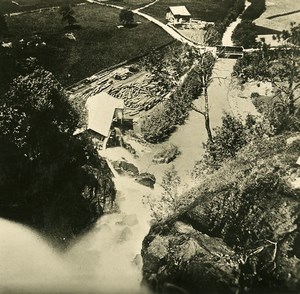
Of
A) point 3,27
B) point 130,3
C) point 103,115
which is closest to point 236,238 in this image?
point 103,115

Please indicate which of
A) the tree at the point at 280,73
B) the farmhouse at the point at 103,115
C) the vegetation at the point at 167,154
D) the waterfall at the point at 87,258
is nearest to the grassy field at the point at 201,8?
the tree at the point at 280,73

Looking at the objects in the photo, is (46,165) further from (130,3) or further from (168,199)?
(130,3)

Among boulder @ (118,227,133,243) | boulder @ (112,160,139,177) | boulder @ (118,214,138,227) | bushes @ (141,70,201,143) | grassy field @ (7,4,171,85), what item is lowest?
boulder @ (118,227,133,243)

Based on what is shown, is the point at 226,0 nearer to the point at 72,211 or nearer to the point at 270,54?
the point at 270,54

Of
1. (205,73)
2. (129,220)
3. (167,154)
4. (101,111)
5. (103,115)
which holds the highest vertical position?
(205,73)

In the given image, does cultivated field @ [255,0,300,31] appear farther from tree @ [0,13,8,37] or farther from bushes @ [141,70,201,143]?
tree @ [0,13,8,37]

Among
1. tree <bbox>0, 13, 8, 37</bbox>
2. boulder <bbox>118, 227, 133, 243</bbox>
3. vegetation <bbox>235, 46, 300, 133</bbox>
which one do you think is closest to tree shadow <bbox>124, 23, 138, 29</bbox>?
vegetation <bbox>235, 46, 300, 133</bbox>
